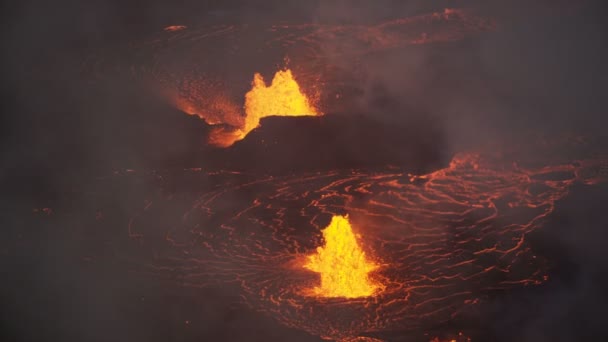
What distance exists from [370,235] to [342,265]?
1.15 feet

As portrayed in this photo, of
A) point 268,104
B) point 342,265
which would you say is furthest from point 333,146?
point 342,265

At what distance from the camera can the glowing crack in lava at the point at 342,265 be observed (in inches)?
133

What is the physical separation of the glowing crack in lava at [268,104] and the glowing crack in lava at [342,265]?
1.42 meters

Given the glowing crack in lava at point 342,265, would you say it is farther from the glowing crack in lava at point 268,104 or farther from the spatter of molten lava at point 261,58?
the spatter of molten lava at point 261,58

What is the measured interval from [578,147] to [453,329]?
2396 mm

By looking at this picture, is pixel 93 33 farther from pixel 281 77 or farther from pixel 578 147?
pixel 578 147

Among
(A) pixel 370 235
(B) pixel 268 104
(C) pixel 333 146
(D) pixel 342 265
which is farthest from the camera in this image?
(B) pixel 268 104

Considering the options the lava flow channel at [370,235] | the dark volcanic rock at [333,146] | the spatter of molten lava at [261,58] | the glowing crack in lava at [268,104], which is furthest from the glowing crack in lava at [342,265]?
the spatter of molten lava at [261,58]

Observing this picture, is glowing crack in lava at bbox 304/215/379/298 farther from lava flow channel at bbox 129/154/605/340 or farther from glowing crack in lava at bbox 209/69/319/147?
glowing crack in lava at bbox 209/69/319/147

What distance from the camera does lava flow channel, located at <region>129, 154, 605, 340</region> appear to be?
10.6ft

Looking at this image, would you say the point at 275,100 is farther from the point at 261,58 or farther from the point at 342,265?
the point at 342,265

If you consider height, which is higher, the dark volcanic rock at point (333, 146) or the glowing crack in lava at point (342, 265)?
the dark volcanic rock at point (333, 146)

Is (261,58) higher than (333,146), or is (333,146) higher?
(261,58)

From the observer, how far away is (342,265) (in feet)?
11.8
